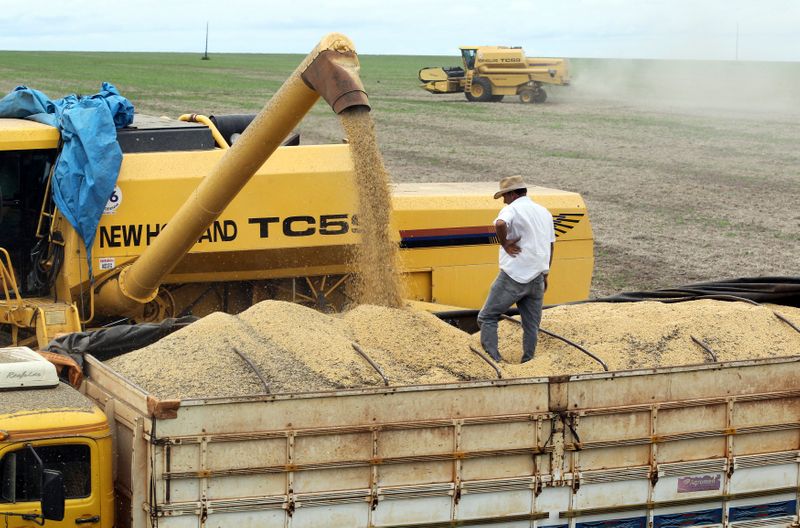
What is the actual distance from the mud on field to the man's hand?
23.1ft

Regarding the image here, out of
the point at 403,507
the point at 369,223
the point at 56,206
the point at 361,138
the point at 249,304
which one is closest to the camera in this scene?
the point at 403,507

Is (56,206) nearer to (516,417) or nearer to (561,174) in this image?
(516,417)

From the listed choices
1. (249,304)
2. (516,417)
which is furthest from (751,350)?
(249,304)

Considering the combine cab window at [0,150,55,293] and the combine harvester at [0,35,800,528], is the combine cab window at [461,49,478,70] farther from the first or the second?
the combine cab window at [0,150,55,293]

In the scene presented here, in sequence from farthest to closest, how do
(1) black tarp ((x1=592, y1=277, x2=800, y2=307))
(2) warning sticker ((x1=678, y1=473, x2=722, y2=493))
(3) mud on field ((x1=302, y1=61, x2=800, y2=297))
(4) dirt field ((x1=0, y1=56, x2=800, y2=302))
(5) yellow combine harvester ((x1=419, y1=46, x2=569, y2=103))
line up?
(5) yellow combine harvester ((x1=419, y1=46, x2=569, y2=103)) → (4) dirt field ((x1=0, y1=56, x2=800, y2=302)) → (3) mud on field ((x1=302, y1=61, x2=800, y2=297)) → (1) black tarp ((x1=592, y1=277, x2=800, y2=307)) → (2) warning sticker ((x1=678, y1=473, x2=722, y2=493))

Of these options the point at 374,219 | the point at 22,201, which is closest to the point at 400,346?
the point at 374,219

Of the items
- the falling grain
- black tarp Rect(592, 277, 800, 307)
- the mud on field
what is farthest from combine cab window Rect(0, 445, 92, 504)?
the mud on field

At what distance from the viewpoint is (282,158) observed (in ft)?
31.9

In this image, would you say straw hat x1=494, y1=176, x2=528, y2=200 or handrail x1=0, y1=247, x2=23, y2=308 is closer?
straw hat x1=494, y1=176, x2=528, y2=200

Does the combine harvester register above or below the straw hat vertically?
below

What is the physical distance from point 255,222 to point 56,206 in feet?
4.88

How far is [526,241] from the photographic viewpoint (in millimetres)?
8430

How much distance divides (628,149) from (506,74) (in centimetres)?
1525

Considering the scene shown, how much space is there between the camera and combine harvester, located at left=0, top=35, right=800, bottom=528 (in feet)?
20.5
